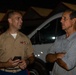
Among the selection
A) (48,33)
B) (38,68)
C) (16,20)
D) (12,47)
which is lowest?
(38,68)

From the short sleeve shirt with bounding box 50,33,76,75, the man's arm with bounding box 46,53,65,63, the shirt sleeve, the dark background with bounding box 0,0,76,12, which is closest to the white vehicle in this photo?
the man's arm with bounding box 46,53,65,63

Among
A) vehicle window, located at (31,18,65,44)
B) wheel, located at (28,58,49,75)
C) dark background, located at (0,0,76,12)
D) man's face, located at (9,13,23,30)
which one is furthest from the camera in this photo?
dark background, located at (0,0,76,12)

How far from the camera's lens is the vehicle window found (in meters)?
7.57

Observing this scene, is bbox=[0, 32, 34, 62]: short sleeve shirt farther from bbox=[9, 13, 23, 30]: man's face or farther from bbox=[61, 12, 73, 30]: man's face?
bbox=[61, 12, 73, 30]: man's face

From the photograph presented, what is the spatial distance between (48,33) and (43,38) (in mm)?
191

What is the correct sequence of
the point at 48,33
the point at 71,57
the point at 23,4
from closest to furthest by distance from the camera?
1. the point at 71,57
2. the point at 48,33
3. the point at 23,4

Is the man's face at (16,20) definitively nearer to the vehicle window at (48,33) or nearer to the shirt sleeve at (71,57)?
the shirt sleeve at (71,57)

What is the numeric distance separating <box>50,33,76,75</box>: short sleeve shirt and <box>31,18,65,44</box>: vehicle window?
3.62m

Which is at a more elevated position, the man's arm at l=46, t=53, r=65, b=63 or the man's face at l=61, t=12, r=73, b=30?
the man's face at l=61, t=12, r=73, b=30

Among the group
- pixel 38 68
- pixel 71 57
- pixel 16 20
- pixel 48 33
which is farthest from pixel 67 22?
pixel 38 68

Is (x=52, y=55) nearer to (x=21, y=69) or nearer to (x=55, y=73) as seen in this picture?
(x=55, y=73)

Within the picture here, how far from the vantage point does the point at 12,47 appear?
171 inches

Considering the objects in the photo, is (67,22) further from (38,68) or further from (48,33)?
(38,68)

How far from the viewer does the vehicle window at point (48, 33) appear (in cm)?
757
